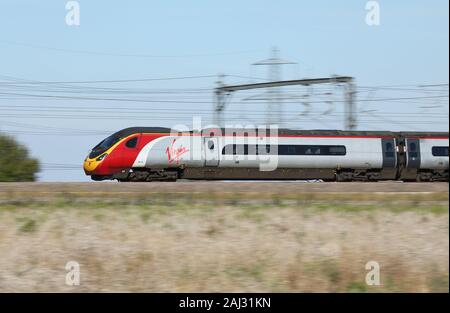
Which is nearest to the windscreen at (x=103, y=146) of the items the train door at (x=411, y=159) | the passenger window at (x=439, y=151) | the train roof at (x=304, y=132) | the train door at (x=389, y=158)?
the train roof at (x=304, y=132)

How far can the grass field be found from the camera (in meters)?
14.7

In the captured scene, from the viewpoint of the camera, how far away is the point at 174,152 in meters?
34.7

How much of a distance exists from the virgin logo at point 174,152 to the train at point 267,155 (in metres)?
0.03

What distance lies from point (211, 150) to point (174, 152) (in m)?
1.98

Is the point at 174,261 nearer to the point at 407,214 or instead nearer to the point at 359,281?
the point at 359,281

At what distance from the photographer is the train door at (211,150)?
35.2 m

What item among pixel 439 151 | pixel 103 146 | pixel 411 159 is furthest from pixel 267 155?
pixel 439 151

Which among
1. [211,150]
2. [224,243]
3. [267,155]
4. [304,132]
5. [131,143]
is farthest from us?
[304,132]

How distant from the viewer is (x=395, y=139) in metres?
37.3

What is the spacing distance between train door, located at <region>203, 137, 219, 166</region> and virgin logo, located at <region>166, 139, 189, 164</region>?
1048 millimetres

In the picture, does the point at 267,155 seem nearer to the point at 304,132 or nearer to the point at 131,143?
the point at 304,132
